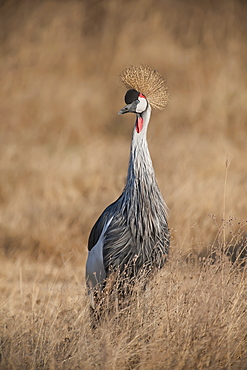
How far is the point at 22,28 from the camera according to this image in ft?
28.6

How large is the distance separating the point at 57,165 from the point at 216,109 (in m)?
2.31

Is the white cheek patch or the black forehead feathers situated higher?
the black forehead feathers

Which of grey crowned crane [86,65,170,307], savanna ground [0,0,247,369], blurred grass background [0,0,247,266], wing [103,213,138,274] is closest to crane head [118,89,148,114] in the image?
grey crowned crane [86,65,170,307]

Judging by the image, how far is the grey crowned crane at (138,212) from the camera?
3.75 m

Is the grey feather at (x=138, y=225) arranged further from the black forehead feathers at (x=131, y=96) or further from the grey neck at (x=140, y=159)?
the black forehead feathers at (x=131, y=96)

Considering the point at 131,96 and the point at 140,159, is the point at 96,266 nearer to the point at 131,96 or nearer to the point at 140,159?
the point at 140,159

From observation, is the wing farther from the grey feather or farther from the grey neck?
the grey neck

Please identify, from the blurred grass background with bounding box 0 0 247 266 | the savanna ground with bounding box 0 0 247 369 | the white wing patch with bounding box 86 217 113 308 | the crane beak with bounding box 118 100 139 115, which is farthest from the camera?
the blurred grass background with bounding box 0 0 247 266

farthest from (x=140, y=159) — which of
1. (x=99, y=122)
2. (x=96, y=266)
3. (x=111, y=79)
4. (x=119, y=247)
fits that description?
(x=111, y=79)

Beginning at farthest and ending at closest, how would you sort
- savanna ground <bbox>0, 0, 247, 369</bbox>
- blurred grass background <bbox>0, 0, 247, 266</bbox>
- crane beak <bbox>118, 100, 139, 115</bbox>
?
blurred grass background <bbox>0, 0, 247, 266</bbox> < savanna ground <bbox>0, 0, 247, 369</bbox> < crane beak <bbox>118, 100, 139, 115</bbox>

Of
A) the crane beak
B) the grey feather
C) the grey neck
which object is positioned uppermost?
the crane beak

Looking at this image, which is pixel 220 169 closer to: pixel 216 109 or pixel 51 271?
pixel 216 109

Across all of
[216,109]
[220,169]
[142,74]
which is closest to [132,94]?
[142,74]

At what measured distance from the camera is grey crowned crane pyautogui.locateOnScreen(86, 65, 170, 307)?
12.3ft
